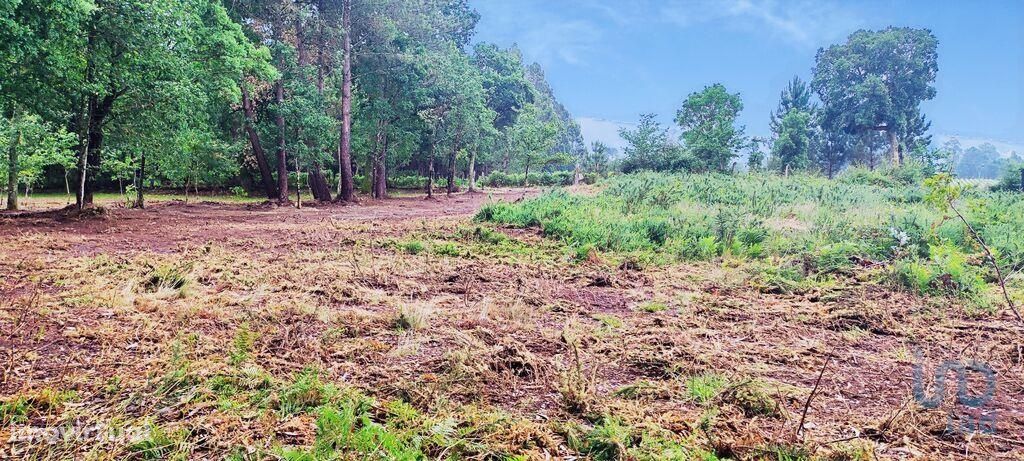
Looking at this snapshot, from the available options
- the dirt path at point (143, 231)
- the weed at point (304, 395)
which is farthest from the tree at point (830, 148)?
the weed at point (304, 395)

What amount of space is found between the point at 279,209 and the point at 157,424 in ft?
47.6

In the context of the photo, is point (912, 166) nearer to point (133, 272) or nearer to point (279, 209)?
point (279, 209)

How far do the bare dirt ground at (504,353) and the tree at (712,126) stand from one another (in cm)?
3118

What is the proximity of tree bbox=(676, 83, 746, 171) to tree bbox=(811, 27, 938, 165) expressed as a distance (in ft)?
42.3

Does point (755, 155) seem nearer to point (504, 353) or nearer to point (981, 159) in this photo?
point (504, 353)

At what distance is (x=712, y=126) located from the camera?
119 ft

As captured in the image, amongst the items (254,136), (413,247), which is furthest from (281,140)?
(413,247)

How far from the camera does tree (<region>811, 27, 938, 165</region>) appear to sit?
1629 inches

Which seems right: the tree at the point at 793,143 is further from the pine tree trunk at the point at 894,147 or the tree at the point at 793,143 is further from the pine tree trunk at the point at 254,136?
the pine tree trunk at the point at 254,136

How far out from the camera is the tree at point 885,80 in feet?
136

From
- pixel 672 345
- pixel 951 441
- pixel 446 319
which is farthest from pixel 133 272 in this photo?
pixel 951 441

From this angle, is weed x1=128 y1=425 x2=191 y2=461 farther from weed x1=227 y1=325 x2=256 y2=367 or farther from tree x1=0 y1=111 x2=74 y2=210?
tree x1=0 y1=111 x2=74 y2=210

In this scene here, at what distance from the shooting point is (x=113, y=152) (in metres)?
11.3

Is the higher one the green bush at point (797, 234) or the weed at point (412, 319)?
the green bush at point (797, 234)
